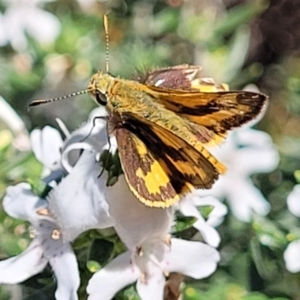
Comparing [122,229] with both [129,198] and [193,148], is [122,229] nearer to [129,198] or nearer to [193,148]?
[129,198]

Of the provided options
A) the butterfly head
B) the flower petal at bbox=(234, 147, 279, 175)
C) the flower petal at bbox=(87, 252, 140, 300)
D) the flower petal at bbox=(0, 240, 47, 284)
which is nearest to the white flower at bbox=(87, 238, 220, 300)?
the flower petal at bbox=(87, 252, 140, 300)

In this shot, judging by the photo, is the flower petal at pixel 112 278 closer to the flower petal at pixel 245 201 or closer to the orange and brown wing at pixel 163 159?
the orange and brown wing at pixel 163 159

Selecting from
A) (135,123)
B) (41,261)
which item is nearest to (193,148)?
(135,123)

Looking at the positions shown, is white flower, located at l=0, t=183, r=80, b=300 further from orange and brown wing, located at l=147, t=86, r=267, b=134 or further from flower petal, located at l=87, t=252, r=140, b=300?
orange and brown wing, located at l=147, t=86, r=267, b=134

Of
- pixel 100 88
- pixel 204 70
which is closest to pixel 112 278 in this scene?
pixel 100 88

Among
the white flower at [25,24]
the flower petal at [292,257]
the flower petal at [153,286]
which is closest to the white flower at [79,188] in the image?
the flower petal at [153,286]

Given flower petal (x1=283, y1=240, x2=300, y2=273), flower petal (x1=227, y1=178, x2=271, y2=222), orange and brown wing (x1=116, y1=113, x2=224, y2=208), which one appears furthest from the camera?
flower petal (x1=227, y1=178, x2=271, y2=222)
